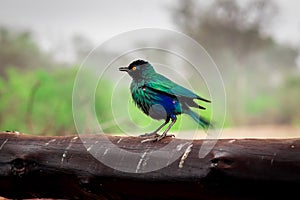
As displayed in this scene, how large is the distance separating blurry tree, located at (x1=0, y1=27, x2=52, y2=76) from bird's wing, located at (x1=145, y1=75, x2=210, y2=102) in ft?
7.53

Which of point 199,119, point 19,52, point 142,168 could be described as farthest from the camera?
point 19,52

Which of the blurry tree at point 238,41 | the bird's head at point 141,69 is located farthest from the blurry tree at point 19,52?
the bird's head at point 141,69

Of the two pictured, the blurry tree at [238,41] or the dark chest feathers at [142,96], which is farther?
the blurry tree at [238,41]

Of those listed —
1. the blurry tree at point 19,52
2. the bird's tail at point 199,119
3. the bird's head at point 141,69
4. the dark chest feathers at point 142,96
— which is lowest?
the dark chest feathers at point 142,96

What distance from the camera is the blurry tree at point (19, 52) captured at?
3.19 m

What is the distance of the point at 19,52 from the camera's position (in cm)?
327

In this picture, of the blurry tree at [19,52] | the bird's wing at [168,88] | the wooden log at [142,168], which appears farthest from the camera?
the blurry tree at [19,52]

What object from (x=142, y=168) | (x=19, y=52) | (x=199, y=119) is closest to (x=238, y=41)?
(x=19, y=52)

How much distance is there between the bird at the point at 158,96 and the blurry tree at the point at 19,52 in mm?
2272

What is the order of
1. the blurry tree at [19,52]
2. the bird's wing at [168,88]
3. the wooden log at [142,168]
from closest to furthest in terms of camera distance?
1. the wooden log at [142,168]
2. the bird's wing at [168,88]
3. the blurry tree at [19,52]

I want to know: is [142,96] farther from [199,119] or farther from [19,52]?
[19,52]

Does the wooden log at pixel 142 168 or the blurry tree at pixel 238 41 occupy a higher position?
the blurry tree at pixel 238 41

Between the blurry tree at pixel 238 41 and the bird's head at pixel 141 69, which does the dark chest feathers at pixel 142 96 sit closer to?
the bird's head at pixel 141 69

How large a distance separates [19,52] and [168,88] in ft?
8.11
